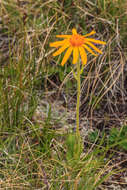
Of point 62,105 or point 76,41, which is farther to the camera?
point 62,105

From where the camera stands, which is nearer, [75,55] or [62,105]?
[75,55]

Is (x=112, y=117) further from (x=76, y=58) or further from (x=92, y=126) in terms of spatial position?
(x=76, y=58)

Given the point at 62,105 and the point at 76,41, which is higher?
the point at 76,41

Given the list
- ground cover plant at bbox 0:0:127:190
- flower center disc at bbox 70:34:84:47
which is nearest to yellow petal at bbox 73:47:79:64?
flower center disc at bbox 70:34:84:47

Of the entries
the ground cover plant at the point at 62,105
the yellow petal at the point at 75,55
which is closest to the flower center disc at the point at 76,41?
the yellow petal at the point at 75,55

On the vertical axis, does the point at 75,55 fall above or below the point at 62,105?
above

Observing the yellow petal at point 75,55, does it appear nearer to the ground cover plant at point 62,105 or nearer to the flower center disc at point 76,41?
the flower center disc at point 76,41

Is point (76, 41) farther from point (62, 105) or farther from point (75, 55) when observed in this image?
point (62, 105)

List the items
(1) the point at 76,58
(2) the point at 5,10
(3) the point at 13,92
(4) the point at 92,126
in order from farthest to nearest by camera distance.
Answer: (2) the point at 5,10 → (4) the point at 92,126 → (3) the point at 13,92 → (1) the point at 76,58

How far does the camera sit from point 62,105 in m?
2.12

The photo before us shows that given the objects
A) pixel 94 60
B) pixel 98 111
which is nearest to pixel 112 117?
pixel 98 111

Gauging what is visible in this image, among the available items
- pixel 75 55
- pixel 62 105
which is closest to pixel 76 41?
pixel 75 55

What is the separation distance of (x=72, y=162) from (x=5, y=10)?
4.54 feet

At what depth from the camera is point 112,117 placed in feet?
6.61
